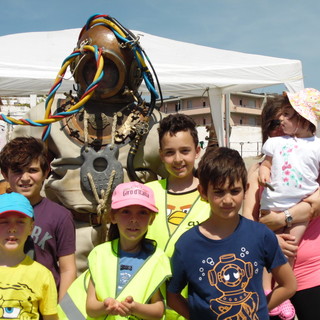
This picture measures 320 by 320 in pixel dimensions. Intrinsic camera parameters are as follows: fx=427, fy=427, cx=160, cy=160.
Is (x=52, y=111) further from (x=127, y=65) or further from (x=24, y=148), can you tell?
(x=24, y=148)

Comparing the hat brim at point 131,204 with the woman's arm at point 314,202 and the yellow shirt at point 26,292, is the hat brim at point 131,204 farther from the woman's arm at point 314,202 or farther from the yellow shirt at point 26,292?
the woman's arm at point 314,202

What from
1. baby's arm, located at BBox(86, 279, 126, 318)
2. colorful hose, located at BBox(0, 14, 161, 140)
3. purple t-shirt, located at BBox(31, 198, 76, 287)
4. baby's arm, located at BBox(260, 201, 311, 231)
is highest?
colorful hose, located at BBox(0, 14, 161, 140)

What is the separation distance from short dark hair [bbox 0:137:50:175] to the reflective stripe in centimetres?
56

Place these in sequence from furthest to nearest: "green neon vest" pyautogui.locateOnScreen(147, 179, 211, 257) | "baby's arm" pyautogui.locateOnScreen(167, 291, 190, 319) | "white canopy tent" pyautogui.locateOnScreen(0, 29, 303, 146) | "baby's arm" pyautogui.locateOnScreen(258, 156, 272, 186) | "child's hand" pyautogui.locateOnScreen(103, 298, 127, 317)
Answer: "white canopy tent" pyautogui.locateOnScreen(0, 29, 303, 146) → "baby's arm" pyautogui.locateOnScreen(258, 156, 272, 186) → "green neon vest" pyautogui.locateOnScreen(147, 179, 211, 257) → "baby's arm" pyautogui.locateOnScreen(167, 291, 190, 319) → "child's hand" pyautogui.locateOnScreen(103, 298, 127, 317)

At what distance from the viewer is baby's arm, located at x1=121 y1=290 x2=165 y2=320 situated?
133 cm

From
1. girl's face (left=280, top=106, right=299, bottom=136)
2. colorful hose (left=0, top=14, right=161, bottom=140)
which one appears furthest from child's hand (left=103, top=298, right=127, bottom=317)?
colorful hose (left=0, top=14, right=161, bottom=140)

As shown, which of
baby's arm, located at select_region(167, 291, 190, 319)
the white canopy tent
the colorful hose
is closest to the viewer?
baby's arm, located at select_region(167, 291, 190, 319)

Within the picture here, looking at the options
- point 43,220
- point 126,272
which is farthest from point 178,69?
point 126,272

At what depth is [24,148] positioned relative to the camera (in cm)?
180

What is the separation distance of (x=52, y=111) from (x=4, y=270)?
1263 mm

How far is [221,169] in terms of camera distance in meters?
1.42

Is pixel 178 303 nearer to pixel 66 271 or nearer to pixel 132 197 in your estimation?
pixel 132 197

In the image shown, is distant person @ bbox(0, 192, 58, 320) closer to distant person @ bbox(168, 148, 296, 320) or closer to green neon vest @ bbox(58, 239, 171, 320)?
green neon vest @ bbox(58, 239, 171, 320)

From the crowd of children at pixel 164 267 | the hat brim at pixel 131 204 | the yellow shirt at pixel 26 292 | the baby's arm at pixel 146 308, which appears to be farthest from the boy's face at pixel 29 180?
the baby's arm at pixel 146 308
